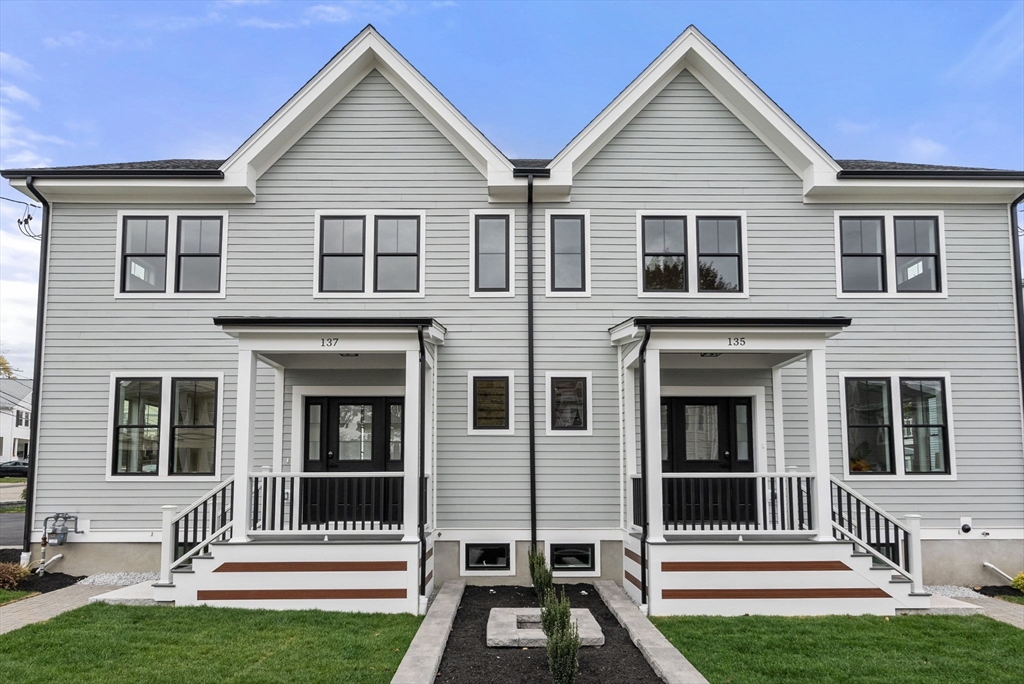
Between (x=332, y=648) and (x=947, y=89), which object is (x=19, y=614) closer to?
(x=332, y=648)

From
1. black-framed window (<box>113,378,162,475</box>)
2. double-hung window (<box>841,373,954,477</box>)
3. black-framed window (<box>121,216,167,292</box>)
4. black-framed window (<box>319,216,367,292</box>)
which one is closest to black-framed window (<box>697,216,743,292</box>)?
double-hung window (<box>841,373,954,477</box>)

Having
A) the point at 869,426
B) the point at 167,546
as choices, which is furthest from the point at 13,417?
the point at 869,426

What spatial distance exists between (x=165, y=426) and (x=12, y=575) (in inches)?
112

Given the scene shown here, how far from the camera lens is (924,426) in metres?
11.3

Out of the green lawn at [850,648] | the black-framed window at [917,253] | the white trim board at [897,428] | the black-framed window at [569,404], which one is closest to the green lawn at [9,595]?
the black-framed window at [569,404]

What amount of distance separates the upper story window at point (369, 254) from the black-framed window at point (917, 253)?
312 inches

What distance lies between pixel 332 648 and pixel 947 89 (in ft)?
131

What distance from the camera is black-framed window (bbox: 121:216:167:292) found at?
1153 cm

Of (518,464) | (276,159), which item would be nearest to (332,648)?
(518,464)

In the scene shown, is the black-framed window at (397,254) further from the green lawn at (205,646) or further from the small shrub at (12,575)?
the small shrub at (12,575)

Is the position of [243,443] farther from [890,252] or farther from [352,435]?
[890,252]

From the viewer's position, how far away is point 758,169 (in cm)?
1180

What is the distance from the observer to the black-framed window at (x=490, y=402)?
11.1m

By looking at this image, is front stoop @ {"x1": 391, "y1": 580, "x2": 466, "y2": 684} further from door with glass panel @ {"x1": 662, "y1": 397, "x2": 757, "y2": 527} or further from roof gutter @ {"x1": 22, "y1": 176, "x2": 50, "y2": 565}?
roof gutter @ {"x1": 22, "y1": 176, "x2": 50, "y2": 565}
